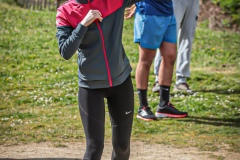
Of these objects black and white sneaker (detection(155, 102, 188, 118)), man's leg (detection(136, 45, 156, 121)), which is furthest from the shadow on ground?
man's leg (detection(136, 45, 156, 121))

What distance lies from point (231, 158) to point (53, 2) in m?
12.6

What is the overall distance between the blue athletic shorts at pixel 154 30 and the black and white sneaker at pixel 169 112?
0.85 m

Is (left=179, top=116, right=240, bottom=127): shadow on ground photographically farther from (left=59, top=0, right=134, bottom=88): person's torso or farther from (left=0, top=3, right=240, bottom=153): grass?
(left=59, top=0, right=134, bottom=88): person's torso

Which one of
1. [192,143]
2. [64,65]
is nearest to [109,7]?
[192,143]

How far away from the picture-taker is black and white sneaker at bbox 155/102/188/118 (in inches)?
316

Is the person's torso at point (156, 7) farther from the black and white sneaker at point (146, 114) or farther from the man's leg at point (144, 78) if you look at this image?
the black and white sneaker at point (146, 114)

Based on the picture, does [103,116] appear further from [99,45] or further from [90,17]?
[90,17]

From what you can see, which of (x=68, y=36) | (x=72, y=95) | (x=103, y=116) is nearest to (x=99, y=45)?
(x=68, y=36)

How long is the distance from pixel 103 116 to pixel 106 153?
184cm

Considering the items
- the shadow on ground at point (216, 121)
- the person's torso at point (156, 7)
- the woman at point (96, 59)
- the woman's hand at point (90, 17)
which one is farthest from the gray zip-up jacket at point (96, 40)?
the shadow on ground at point (216, 121)

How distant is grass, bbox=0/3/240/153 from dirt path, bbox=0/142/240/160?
0.66 feet

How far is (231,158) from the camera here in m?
6.49

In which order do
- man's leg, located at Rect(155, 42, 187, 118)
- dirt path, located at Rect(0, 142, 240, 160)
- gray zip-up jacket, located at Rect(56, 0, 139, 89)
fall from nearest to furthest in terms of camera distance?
gray zip-up jacket, located at Rect(56, 0, 139, 89), dirt path, located at Rect(0, 142, 240, 160), man's leg, located at Rect(155, 42, 187, 118)

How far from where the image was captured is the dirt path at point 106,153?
6.43 m
